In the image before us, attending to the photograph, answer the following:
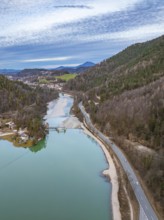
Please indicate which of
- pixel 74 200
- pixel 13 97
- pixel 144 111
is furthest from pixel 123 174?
pixel 13 97

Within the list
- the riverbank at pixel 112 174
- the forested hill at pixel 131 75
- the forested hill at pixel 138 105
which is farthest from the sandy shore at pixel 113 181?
the forested hill at pixel 131 75

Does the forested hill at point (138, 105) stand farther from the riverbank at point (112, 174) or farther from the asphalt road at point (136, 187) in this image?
the asphalt road at point (136, 187)

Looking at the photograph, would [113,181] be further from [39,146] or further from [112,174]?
[39,146]

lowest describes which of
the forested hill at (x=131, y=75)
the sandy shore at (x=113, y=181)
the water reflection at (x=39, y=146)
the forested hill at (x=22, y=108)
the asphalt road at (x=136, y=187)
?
the water reflection at (x=39, y=146)

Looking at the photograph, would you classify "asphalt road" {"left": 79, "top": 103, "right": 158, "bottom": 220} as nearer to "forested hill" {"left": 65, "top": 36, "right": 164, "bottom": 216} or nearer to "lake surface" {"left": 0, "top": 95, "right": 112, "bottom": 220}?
"forested hill" {"left": 65, "top": 36, "right": 164, "bottom": 216}

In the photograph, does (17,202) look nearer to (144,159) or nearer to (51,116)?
(144,159)

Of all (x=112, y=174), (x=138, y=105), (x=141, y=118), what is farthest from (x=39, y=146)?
(x=138, y=105)
